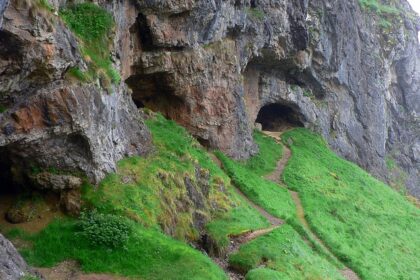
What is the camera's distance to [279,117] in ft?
167

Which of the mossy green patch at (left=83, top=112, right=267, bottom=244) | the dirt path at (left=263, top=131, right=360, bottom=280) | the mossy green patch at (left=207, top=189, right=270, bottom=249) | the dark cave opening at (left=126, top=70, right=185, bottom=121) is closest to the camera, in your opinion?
the mossy green patch at (left=83, top=112, right=267, bottom=244)

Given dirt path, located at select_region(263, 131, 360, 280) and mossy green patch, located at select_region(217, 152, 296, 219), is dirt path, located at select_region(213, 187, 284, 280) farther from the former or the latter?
dirt path, located at select_region(263, 131, 360, 280)

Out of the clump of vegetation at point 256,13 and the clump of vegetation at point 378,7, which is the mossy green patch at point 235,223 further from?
the clump of vegetation at point 378,7

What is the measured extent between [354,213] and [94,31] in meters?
22.2

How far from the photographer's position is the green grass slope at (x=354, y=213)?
1091 inches

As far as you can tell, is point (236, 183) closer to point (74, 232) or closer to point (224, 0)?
point (224, 0)

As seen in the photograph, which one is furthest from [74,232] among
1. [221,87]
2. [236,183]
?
[221,87]

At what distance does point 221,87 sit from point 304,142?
1423 centimetres

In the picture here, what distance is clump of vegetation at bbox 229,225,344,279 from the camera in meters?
19.1

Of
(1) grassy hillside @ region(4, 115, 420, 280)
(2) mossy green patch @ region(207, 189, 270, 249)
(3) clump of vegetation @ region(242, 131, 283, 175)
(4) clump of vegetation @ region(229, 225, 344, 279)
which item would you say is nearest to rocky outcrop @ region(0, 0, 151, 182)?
(1) grassy hillside @ region(4, 115, 420, 280)

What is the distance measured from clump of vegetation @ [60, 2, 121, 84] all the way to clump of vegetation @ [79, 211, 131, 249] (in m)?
5.97

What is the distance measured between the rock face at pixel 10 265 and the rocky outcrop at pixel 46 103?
356 cm

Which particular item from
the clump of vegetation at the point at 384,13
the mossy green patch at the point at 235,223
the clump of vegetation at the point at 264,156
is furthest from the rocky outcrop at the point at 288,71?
the mossy green patch at the point at 235,223

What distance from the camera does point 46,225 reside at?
16359 mm
